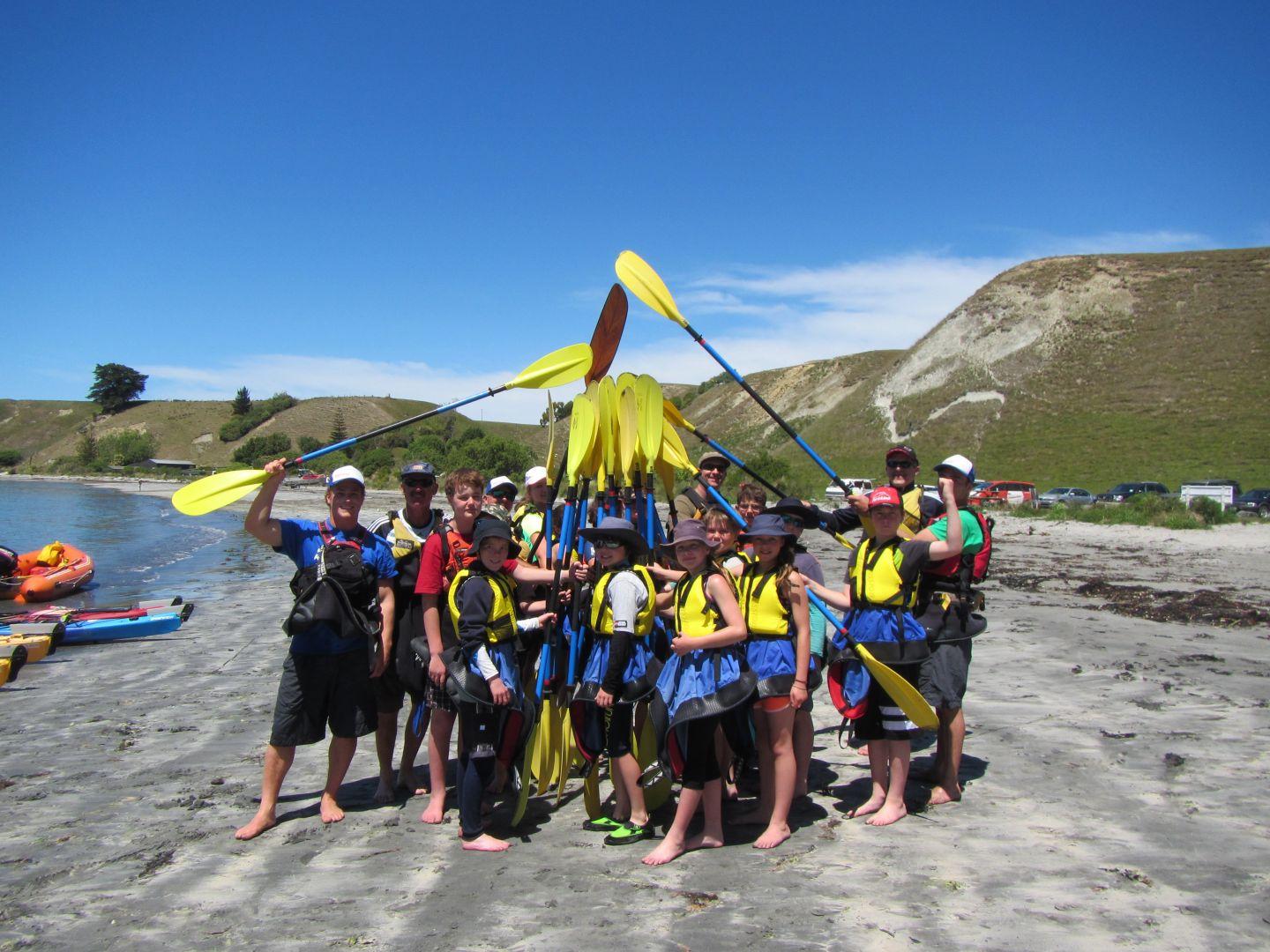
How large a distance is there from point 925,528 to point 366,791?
359 cm

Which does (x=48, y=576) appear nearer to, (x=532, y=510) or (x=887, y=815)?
(x=532, y=510)

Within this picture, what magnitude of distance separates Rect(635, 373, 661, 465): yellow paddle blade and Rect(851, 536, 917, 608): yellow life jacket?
130 centimetres

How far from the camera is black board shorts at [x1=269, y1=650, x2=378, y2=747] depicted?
15.0 ft

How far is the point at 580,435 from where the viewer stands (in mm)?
5020

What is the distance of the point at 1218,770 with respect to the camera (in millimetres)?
5117

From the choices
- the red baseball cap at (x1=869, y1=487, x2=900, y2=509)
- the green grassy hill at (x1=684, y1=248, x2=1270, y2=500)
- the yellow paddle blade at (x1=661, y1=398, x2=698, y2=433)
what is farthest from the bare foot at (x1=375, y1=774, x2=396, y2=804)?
the green grassy hill at (x1=684, y1=248, x2=1270, y2=500)

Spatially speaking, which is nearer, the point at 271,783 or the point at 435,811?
the point at 271,783

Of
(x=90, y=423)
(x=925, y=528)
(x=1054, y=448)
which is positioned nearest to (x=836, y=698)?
(x=925, y=528)

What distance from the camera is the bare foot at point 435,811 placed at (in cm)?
470

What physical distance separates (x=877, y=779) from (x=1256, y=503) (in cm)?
3116

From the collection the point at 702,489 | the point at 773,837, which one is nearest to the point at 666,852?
the point at 773,837

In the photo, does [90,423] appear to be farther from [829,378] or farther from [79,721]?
[79,721]

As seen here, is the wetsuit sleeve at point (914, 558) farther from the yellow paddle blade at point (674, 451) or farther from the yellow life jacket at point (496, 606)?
the yellow life jacket at point (496, 606)

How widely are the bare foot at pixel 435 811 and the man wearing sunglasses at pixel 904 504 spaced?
2598 millimetres
